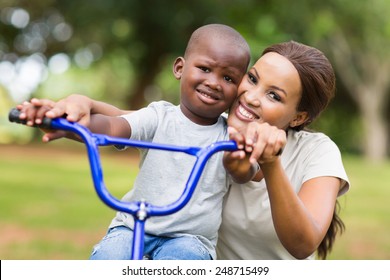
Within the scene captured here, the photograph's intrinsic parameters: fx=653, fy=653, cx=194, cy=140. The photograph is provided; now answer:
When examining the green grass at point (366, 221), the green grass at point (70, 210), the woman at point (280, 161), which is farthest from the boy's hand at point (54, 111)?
the green grass at point (70, 210)

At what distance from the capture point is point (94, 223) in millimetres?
9695

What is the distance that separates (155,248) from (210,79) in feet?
2.47

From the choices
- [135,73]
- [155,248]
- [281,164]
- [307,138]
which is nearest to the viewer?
[281,164]

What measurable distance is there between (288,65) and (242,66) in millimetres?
203

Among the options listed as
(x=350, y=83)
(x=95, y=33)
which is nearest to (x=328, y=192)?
(x=95, y=33)

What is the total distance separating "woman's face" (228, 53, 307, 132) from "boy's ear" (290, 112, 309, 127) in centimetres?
15

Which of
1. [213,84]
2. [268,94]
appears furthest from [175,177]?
[268,94]

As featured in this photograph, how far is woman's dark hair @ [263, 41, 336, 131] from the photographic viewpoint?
2.88 m

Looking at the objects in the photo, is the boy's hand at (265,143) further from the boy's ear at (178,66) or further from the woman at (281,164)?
the boy's ear at (178,66)

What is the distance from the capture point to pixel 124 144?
230 centimetres

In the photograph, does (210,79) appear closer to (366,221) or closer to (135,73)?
(366,221)

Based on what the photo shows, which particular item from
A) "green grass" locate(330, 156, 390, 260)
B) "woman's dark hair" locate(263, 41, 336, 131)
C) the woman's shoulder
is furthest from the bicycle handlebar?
"green grass" locate(330, 156, 390, 260)

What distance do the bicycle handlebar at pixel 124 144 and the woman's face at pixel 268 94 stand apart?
43 cm

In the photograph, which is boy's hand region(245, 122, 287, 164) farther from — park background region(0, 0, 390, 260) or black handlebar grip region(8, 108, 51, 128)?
park background region(0, 0, 390, 260)
